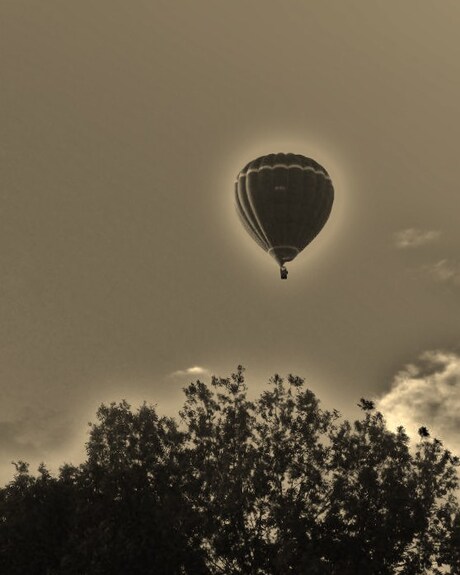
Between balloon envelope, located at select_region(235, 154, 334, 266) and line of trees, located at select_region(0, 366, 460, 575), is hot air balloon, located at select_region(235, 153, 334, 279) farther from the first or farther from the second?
line of trees, located at select_region(0, 366, 460, 575)

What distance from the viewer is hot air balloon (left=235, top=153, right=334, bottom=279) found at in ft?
211

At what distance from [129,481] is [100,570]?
4.99 meters

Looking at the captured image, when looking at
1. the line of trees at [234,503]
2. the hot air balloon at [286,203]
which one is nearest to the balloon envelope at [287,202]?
the hot air balloon at [286,203]

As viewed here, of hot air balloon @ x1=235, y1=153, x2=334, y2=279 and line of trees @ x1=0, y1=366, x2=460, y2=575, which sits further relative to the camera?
hot air balloon @ x1=235, y1=153, x2=334, y2=279

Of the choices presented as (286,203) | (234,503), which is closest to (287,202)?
(286,203)

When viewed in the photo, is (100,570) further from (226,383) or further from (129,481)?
(226,383)

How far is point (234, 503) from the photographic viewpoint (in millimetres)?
43000

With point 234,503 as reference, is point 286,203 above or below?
above

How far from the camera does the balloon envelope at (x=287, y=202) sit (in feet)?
211

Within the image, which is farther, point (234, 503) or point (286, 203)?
point (286, 203)

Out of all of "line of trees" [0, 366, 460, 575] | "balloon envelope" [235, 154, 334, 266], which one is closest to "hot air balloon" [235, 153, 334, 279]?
"balloon envelope" [235, 154, 334, 266]

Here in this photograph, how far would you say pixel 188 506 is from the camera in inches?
1727

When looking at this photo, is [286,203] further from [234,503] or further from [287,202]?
[234,503]

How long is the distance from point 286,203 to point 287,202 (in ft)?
0.38
